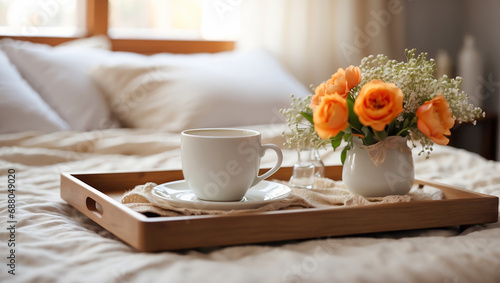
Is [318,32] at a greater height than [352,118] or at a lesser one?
greater

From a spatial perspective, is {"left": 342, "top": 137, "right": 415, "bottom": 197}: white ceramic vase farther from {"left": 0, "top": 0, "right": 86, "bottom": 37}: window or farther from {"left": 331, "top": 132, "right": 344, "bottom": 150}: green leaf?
{"left": 0, "top": 0, "right": 86, "bottom": 37}: window

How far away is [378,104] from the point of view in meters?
0.93

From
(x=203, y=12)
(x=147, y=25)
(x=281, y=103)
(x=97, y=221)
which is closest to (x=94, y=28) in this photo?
(x=147, y=25)

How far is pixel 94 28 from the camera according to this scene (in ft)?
8.62

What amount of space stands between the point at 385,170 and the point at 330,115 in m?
0.18

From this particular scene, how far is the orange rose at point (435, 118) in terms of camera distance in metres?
0.96

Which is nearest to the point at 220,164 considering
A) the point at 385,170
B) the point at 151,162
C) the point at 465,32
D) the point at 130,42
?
the point at 385,170

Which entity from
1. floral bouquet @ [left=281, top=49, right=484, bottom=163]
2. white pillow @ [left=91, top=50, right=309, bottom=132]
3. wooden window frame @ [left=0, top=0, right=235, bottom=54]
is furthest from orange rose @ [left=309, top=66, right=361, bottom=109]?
wooden window frame @ [left=0, top=0, right=235, bottom=54]

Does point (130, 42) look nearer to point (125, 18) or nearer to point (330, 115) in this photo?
point (125, 18)

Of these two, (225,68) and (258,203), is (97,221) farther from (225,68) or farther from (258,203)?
(225,68)

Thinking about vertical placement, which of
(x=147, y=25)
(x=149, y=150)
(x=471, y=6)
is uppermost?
(x=471, y=6)

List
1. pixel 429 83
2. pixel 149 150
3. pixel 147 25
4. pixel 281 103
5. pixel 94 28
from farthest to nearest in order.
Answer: pixel 147 25 < pixel 94 28 < pixel 281 103 < pixel 149 150 < pixel 429 83

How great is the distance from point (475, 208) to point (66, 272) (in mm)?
670

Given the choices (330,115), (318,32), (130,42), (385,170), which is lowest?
(385,170)
